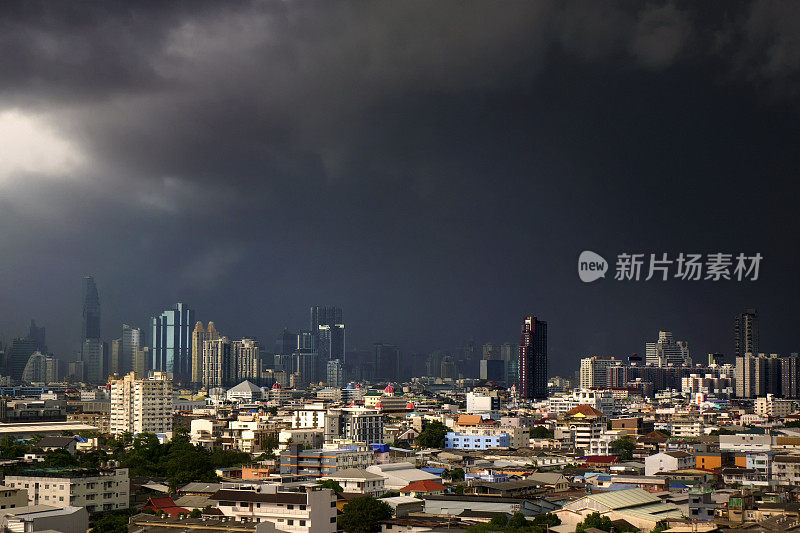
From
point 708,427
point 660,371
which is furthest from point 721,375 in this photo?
point 708,427

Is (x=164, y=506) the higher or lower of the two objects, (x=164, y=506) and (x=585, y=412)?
the higher

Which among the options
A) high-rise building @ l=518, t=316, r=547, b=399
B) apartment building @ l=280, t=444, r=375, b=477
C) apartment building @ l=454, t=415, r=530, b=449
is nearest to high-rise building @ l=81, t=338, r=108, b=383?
high-rise building @ l=518, t=316, r=547, b=399

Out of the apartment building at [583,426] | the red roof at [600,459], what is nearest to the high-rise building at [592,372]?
the apartment building at [583,426]

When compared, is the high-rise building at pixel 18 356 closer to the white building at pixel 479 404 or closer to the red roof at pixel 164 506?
the white building at pixel 479 404

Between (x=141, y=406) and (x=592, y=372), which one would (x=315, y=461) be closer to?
(x=141, y=406)

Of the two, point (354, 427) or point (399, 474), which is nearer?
point (399, 474)

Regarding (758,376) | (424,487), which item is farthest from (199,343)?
(424,487)
